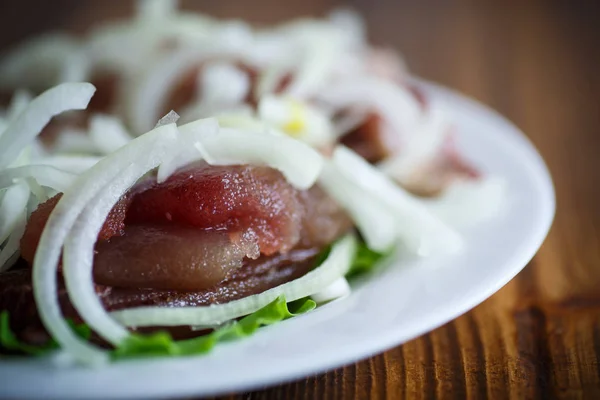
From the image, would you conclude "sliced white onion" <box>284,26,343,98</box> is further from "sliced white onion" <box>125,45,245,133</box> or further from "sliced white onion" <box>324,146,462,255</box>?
"sliced white onion" <box>324,146,462,255</box>

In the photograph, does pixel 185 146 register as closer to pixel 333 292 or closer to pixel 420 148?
pixel 333 292

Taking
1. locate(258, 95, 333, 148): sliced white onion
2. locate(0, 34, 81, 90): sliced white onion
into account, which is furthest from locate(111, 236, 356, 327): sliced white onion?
locate(0, 34, 81, 90): sliced white onion

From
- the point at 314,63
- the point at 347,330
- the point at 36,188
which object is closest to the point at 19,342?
the point at 36,188

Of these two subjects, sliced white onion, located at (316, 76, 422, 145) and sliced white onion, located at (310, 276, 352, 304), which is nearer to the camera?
sliced white onion, located at (310, 276, 352, 304)

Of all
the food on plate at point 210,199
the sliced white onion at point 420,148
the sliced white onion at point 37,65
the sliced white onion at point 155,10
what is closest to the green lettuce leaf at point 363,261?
the food on plate at point 210,199

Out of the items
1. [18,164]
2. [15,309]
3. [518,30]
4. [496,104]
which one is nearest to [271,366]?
[15,309]
